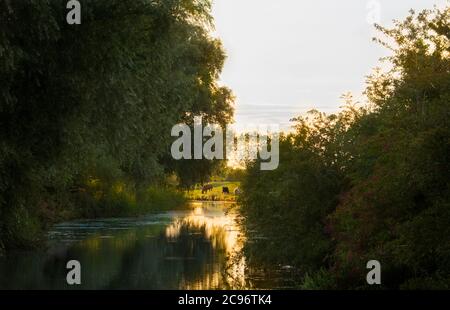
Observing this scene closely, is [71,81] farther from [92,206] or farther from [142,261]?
[92,206]

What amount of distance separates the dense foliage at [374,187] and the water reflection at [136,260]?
2.13m

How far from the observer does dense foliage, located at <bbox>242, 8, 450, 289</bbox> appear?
12.2 m

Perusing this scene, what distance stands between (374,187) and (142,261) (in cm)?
1513

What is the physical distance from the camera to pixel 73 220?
50.1m

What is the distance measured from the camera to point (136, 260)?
28391 mm

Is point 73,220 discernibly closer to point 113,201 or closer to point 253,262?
point 113,201

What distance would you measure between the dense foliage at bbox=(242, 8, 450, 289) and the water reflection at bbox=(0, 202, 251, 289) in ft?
6.98

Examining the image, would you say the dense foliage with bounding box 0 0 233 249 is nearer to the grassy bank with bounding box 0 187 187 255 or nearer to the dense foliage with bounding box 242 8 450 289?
the dense foliage with bounding box 242 8 450 289

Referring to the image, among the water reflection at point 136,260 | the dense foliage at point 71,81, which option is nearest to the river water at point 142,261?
the water reflection at point 136,260

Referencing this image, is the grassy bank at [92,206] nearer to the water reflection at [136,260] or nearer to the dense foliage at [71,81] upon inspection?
the water reflection at [136,260]
